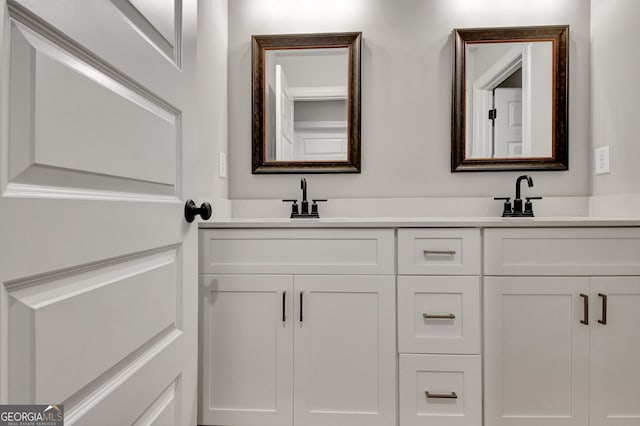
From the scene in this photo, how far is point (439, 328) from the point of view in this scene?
4.43 feet

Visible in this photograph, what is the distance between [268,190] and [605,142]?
1.71 m

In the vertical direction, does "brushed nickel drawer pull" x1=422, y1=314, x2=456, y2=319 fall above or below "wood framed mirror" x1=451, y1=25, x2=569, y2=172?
below

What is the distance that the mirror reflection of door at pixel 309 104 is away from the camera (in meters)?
1.92

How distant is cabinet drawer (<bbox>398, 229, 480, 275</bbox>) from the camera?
1.35 metres

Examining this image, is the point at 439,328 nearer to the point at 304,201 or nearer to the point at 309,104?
the point at 304,201

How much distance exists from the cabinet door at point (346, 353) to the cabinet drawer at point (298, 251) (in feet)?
0.19

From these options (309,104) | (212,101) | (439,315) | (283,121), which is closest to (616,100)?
(439,315)

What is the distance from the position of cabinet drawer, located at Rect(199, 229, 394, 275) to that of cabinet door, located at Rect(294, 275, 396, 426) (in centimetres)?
6

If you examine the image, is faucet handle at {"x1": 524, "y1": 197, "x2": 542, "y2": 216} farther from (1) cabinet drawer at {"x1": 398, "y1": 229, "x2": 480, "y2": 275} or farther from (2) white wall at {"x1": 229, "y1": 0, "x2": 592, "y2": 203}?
(1) cabinet drawer at {"x1": 398, "y1": 229, "x2": 480, "y2": 275}

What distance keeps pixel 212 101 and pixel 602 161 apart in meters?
1.93

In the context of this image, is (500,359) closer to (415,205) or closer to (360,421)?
(360,421)

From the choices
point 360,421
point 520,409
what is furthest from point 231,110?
point 520,409

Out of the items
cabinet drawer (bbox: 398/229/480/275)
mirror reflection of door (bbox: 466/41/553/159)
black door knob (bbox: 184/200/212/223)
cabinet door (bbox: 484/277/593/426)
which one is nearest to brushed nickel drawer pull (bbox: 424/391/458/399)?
cabinet door (bbox: 484/277/593/426)

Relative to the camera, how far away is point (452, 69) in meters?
1.88
